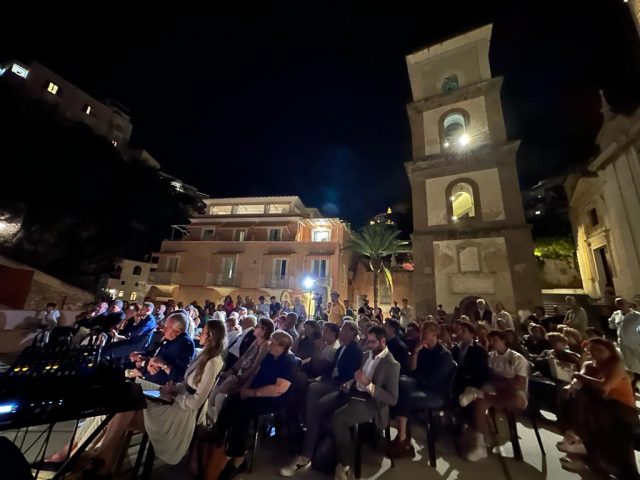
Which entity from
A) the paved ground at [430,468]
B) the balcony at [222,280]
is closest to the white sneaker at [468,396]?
the paved ground at [430,468]

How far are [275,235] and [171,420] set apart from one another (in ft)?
74.0

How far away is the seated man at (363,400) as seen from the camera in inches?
121

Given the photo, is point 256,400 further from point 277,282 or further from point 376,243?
Result: point 277,282

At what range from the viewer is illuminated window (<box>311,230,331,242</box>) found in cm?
2576

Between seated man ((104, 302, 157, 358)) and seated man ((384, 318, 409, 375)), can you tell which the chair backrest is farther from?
seated man ((104, 302, 157, 358))

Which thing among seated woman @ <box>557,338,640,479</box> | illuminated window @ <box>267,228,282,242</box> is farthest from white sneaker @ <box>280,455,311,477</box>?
illuminated window @ <box>267,228,282,242</box>

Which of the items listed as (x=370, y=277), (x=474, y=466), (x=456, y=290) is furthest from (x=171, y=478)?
(x=370, y=277)

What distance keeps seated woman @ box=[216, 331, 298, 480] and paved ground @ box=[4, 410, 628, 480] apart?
0.39 m

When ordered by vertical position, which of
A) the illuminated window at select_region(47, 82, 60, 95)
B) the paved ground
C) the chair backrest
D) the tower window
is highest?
the illuminated window at select_region(47, 82, 60, 95)

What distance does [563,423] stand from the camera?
3783mm

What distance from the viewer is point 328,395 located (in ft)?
11.3

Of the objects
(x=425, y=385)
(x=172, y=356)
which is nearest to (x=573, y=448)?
(x=425, y=385)

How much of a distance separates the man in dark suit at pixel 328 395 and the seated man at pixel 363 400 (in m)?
0.01

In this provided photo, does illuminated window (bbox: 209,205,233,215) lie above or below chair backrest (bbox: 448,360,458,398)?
above
